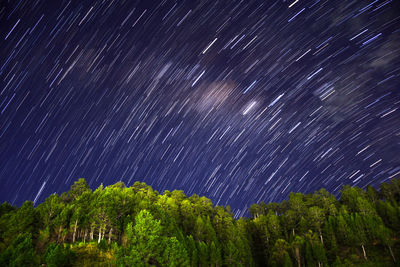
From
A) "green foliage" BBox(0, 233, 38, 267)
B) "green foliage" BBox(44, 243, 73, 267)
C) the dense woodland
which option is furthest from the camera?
the dense woodland

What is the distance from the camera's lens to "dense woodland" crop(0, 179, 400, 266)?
1938cm

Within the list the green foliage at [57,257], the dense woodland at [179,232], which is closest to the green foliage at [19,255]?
the dense woodland at [179,232]

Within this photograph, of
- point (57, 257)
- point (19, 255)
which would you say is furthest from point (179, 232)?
point (19, 255)

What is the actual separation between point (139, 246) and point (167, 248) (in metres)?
2.89

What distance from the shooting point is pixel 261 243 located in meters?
53.7

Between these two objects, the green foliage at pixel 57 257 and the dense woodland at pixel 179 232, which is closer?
the green foliage at pixel 57 257

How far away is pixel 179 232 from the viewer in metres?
33.4

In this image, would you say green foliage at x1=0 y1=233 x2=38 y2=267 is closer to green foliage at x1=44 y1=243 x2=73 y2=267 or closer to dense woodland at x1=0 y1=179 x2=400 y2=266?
dense woodland at x1=0 y1=179 x2=400 y2=266

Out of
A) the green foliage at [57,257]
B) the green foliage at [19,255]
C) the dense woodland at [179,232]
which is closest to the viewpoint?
the green foliage at [19,255]

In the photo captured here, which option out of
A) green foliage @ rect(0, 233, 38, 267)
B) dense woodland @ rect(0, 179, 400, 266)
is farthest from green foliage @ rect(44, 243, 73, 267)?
green foliage @ rect(0, 233, 38, 267)

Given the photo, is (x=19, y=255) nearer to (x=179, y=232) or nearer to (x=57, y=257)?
(x=57, y=257)

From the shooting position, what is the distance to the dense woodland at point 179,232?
63.6 ft

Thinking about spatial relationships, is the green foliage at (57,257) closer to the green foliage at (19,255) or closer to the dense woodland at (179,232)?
the dense woodland at (179,232)

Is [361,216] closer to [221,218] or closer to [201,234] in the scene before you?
[221,218]
